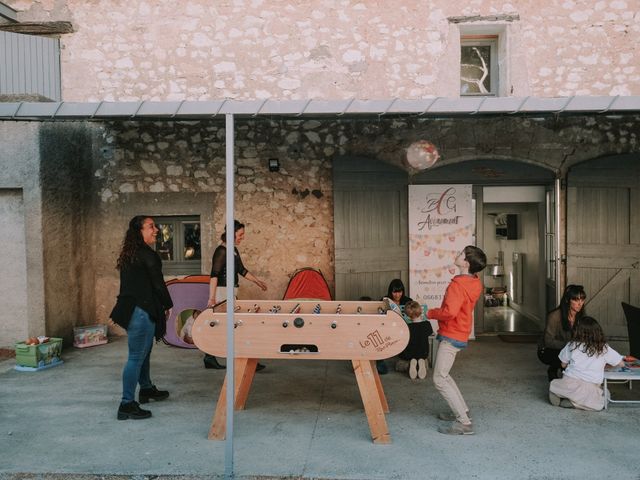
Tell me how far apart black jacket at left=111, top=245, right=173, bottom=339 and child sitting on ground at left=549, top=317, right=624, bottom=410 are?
11.7 feet

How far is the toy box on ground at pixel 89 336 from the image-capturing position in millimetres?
7254

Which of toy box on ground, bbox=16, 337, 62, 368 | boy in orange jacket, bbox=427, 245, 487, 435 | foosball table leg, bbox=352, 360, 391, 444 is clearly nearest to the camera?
foosball table leg, bbox=352, 360, 391, 444

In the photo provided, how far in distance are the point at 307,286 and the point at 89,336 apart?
296 cm

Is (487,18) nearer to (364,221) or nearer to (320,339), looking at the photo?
(364,221)

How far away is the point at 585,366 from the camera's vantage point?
470 centimetres

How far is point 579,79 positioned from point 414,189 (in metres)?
2.56

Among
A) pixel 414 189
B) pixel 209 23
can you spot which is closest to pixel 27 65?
pixel 209 23

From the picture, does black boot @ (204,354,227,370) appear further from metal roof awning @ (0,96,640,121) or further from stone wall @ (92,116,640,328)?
metal roof awning @ (0,96,640,121)

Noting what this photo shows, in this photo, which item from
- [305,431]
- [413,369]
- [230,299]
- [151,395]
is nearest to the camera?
[230,299]

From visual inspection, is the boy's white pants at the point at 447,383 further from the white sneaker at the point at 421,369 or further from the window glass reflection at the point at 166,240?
the window glass reflection at the point at 166,240

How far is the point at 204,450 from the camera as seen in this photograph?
3.97 m

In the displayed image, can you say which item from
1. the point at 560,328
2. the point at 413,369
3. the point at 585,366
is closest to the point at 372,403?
the point at 413,369

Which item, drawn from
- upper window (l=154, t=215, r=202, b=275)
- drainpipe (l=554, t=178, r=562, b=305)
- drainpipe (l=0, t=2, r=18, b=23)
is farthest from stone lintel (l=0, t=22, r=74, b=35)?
drainpipe (l=554, t=178, r=562, b=305)

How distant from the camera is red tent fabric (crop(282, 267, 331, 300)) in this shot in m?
7.27
